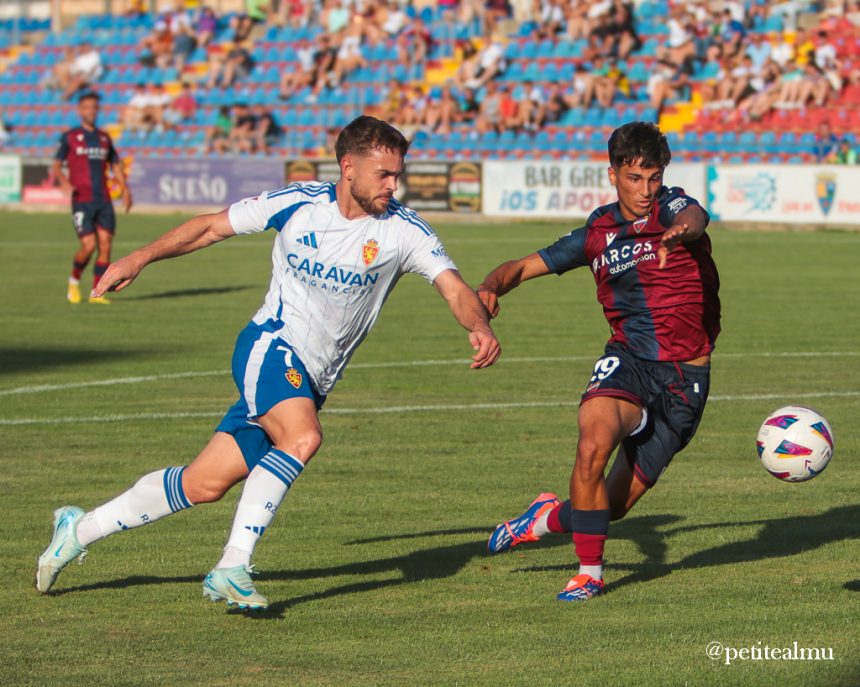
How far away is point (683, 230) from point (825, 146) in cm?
2667

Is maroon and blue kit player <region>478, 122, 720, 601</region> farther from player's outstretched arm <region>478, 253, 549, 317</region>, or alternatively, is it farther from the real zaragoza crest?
the real zaragoza crest

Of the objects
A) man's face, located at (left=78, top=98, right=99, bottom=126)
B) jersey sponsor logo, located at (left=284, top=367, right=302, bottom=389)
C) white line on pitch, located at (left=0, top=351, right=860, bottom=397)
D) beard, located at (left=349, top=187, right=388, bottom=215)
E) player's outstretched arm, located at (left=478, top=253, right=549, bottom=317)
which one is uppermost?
beard, located at (left=349, top=187, right=388, bottom=215)

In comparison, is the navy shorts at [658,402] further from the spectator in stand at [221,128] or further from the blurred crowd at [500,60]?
the spectator in stand at [221,128]

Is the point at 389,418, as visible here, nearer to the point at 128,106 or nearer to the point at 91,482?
the point at 91,482

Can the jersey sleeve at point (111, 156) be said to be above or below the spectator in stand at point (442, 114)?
above

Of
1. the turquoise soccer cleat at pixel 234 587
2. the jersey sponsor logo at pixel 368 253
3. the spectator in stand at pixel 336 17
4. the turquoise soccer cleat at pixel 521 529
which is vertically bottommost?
the spectator in stand at pixel 336 17

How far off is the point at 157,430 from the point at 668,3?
99.2 feet

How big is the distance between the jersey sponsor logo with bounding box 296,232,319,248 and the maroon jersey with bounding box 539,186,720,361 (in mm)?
1411

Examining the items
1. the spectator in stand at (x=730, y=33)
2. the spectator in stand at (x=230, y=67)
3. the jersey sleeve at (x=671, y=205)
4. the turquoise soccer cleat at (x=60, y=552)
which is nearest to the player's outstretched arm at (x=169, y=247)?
the turquoise soccer cleat at (x=60, y=552)

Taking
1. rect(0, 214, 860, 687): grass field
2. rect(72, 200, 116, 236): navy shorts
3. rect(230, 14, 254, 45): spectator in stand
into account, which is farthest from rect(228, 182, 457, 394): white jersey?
rect(230, 14, 254, 45): spectator in stand

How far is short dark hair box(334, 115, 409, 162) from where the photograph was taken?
610cm

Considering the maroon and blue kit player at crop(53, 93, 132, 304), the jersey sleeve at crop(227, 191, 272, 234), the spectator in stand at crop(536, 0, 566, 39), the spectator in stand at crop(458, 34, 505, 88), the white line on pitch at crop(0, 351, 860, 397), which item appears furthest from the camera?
the spectator in stand at crop(536, 0, 566, 39)

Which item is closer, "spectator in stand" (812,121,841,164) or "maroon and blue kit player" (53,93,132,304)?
"maroon and blue kit player" (53,93,132,304)

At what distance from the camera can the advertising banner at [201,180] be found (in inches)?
1400
